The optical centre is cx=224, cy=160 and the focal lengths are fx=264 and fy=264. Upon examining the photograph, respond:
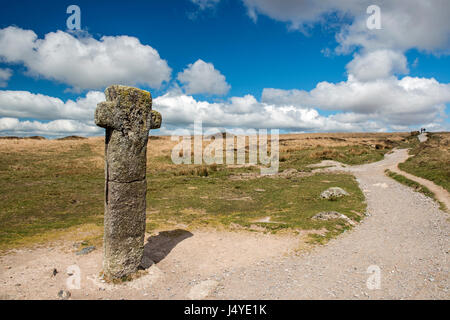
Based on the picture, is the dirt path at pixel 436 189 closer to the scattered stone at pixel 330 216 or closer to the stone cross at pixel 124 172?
the scattered stone at pixel 330 216

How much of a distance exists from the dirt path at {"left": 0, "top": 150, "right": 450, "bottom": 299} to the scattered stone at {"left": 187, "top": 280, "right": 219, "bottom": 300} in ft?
0.10

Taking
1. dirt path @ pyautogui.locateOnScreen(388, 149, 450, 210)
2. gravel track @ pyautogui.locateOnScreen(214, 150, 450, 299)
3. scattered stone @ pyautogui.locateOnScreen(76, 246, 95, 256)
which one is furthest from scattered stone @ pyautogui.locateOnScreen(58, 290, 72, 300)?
dirt path @ pyautogui.locateOnScreen(388, 149, 450, 210)

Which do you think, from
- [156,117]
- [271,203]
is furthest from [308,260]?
[271,203]

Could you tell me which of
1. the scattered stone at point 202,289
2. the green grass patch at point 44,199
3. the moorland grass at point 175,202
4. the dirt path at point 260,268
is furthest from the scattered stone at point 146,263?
the green grass patch at point 44,199

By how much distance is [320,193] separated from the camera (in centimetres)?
2081

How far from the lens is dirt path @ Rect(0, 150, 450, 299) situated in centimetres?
734

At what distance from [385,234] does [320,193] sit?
28.0ft

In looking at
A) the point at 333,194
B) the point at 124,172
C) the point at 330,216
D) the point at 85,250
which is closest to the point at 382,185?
the point at 333,194

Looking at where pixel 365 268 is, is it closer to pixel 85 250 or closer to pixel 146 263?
pixel 146 263

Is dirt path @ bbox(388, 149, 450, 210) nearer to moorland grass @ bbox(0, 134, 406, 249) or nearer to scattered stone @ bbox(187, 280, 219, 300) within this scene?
moorland grass @ bbox(0, 134, 406, 249)

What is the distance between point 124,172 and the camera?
782 centimetres

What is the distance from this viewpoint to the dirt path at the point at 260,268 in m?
7.34

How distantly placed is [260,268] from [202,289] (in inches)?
89.8

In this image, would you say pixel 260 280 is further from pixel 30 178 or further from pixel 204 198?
pixel 30 178
